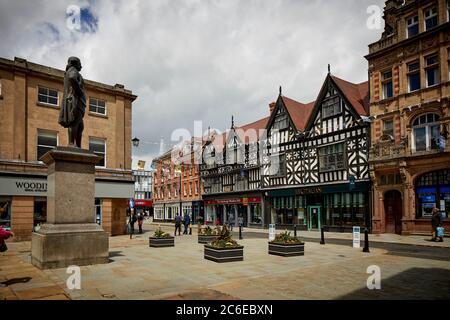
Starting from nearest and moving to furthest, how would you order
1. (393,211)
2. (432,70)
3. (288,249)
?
1. (288,249)
2. (432,70)
3. (393,211)

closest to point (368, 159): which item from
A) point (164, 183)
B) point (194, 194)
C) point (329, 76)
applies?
point (329, 76)

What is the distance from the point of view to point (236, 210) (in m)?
41.4

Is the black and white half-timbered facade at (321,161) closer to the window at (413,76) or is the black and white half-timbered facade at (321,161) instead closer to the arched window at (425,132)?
the arched window at (425,132)

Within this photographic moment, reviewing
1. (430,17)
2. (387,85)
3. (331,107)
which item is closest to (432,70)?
(387,85)

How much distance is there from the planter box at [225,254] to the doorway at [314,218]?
68.3ft

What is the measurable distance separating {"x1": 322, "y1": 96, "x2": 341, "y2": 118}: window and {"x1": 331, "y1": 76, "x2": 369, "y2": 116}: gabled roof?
101 centimetres

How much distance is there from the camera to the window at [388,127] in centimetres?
2544

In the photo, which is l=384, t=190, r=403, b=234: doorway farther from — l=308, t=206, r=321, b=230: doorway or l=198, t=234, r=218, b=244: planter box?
l=198, t=234, r=218, b=244: planter box

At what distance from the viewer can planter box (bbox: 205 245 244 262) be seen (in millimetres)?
11388

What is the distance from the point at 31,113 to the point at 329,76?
23341mm

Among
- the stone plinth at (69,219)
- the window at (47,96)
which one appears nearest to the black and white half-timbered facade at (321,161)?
the window at (47,96)

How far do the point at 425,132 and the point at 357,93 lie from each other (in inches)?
354

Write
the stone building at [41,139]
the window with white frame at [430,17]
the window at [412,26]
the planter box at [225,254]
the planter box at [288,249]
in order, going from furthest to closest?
1. the window at [412,26]
2. the window with white frame at [430,17]
3. the stone building at [41,139]
4. the planter box at [288,249]
5. the planter box at [225,254]

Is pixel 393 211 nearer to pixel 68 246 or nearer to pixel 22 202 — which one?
pixel 68 246
